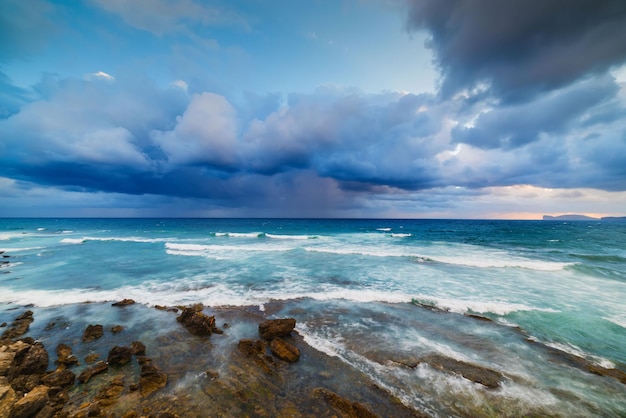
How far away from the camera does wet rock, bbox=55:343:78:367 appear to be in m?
6.93

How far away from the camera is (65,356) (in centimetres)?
721

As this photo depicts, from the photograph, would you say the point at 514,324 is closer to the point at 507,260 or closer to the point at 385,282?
the point at 385,282

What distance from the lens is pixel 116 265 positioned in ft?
70.4

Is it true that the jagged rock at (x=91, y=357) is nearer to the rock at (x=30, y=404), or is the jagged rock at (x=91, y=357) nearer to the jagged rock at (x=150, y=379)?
the jagged rock at (x=150, y=379)

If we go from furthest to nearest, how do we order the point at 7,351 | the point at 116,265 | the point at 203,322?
the point at 116,265
the point at 203,322
the point at 7,351

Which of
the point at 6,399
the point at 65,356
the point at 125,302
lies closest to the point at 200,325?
the point at 65,356

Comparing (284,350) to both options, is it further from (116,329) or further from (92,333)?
(92,333)

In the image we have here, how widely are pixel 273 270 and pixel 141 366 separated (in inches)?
497

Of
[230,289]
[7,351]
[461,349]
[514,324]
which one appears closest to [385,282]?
[514,324]

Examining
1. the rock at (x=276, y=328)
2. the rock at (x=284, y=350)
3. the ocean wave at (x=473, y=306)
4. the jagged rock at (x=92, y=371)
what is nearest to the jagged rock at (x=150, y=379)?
the jagged rock at (x=92, y=371)

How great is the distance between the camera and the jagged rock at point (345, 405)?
16.9ft

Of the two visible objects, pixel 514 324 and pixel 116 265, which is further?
pixel 116 265

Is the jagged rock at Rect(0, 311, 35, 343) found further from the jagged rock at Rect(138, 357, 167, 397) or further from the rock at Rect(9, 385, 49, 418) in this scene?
the jagged rock at Rect(138, 357, 167, 397)

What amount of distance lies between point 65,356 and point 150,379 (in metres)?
3.33
